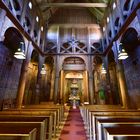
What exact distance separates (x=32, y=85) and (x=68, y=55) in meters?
4.57

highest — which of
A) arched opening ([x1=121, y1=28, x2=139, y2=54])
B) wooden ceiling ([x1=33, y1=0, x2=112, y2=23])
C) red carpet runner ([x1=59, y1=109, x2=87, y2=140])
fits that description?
wooden ceiling ([x1=33, y1=0, x2=112, y2=23])

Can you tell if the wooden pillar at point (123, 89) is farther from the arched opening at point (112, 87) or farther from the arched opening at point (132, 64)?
the arched opening at point (112, 87)

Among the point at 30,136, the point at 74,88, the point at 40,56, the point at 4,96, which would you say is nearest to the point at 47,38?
the point at 40,56

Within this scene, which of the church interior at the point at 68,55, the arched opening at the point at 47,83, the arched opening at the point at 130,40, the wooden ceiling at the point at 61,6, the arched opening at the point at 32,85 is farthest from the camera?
the arched opening at the point at 47,83

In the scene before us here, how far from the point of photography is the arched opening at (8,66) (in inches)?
291

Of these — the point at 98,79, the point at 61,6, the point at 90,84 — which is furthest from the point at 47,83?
the point at 61,6

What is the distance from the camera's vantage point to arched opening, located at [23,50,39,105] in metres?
11.0

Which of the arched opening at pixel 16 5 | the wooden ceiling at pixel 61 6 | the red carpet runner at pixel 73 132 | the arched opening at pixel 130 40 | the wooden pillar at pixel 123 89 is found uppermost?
the wooden ceiling at pixel 61 6

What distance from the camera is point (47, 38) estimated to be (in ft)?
43.5

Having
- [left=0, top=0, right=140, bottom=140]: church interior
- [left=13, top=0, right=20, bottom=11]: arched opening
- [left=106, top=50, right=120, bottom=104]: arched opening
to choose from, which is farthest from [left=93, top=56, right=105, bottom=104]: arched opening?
[left=13, top=0, right=20, bottom=11]: arched opening

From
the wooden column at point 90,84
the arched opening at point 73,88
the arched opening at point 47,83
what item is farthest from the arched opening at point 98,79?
the arched opening at point 47,83

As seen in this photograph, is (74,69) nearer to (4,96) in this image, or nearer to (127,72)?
(127,72)

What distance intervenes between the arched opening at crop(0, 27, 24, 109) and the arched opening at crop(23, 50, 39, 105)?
2371 millimetres

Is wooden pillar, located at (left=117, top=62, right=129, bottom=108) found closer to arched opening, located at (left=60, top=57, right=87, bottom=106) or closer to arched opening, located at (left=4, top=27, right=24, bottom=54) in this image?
arched opening, located at (left=4, top=27, right=24, bottom=54)
